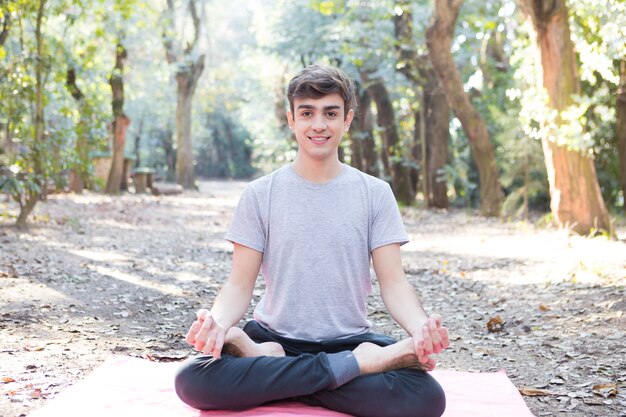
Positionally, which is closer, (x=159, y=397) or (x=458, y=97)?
(x=159, y=397)

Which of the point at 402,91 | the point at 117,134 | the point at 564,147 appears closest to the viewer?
the point at 564,147

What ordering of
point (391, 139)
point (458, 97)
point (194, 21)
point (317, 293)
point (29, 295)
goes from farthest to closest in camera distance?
point (194, 21), point (391, 139), point (458, 97), point (29, 295), point (317, 293)

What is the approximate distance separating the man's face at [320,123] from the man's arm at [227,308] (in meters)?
0.55

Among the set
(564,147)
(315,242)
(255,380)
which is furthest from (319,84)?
(564,147)

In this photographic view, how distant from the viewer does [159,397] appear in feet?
12.4

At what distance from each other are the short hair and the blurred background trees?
1.30 m

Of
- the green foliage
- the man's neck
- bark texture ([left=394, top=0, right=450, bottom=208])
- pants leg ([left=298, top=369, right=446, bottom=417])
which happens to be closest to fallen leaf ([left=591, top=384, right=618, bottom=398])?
Answer: pants leg ([left=298, top=369, right=446, bottom=417])

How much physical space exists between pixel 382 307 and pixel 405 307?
3499 millimetres

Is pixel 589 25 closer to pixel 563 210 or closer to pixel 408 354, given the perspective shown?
pixel 563 210

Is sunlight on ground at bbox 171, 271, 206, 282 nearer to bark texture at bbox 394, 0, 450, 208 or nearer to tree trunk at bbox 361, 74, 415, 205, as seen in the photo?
bark texture at bbox 394, 0, 450, 208

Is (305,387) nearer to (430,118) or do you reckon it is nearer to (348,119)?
(348,119)

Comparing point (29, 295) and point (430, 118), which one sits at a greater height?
point (430, 118)

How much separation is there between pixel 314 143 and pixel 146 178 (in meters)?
20.7

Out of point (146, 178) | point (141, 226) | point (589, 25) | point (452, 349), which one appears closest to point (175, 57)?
point (146, 178)
